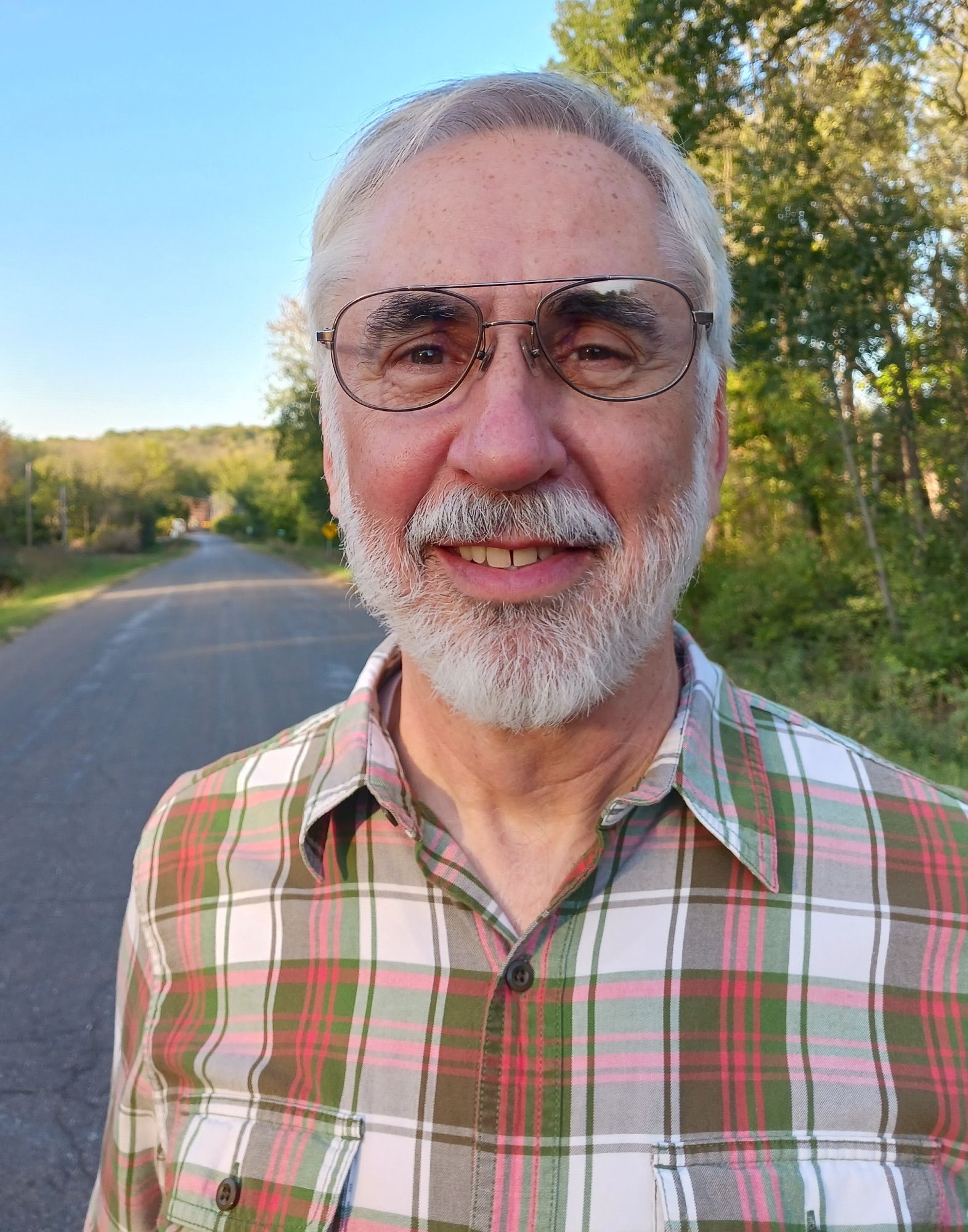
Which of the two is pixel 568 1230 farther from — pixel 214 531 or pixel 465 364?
pixel 214 531

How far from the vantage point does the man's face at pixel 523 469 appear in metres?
1.28

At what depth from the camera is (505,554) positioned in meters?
1.32

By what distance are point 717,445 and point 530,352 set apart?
412 mm

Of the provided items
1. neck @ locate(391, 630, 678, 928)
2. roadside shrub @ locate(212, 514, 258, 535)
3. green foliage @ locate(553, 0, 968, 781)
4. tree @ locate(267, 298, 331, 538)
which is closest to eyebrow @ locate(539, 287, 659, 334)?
neck @ locate(391, 630, 678, 928)

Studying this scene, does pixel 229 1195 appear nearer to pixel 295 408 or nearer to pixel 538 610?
pixel 538 610

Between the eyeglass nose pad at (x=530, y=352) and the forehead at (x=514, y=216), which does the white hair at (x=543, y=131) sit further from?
the eyeglass nose pad at (x=530, y=352)

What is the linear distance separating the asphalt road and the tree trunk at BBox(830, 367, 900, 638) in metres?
5.78

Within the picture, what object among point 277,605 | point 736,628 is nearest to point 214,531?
point 277,605

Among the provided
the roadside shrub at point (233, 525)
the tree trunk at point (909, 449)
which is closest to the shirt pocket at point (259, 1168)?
the tree trunk at point (909, 449)

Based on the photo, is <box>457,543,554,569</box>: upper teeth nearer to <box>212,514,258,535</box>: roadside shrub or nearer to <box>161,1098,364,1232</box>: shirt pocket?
<box>161,1098,364,1232</box>: shirt pocket

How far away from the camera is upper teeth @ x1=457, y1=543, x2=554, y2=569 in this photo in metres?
1.31

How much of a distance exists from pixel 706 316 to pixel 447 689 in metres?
0.69

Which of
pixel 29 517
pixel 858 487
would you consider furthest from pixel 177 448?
pixel 858 487

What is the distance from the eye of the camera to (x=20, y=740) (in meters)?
8.28
